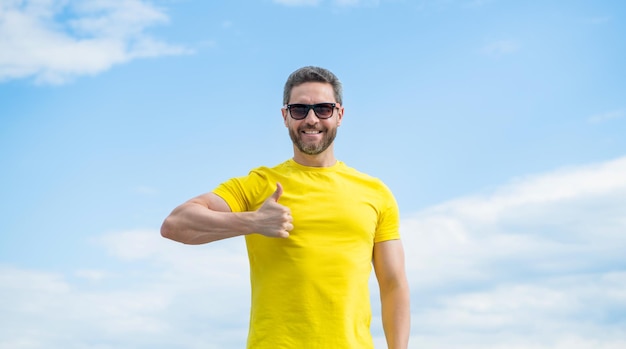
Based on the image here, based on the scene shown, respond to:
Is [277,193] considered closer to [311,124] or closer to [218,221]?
[218,221]

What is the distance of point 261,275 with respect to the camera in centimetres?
505

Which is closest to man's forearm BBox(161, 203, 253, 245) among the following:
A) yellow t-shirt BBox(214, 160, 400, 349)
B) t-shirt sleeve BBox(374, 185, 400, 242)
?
yellow t-shirt BBox(214, 160, 400, 349)

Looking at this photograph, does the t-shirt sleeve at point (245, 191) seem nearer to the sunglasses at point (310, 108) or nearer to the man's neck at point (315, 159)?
the man's neck at point (315, 159)

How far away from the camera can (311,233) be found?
16.5ft

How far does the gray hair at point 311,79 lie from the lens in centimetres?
528

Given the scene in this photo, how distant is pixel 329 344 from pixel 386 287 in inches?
31.8

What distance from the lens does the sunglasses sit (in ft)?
17.0

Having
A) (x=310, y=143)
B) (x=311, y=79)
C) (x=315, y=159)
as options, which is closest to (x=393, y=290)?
(x=315, y=159)

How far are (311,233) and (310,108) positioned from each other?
83 centimetres

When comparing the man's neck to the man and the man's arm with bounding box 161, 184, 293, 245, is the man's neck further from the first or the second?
the man's arm with bounding box 161, 184, 293, 245

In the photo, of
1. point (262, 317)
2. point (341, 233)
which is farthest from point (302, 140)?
point (262, 317)

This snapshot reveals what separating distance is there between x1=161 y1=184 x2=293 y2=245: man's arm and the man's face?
1.67 ft

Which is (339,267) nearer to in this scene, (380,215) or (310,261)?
(310,261)

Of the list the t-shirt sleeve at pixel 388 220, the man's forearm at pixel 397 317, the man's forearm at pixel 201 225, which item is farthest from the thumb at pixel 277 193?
the man's forearm at pixel 397 317
